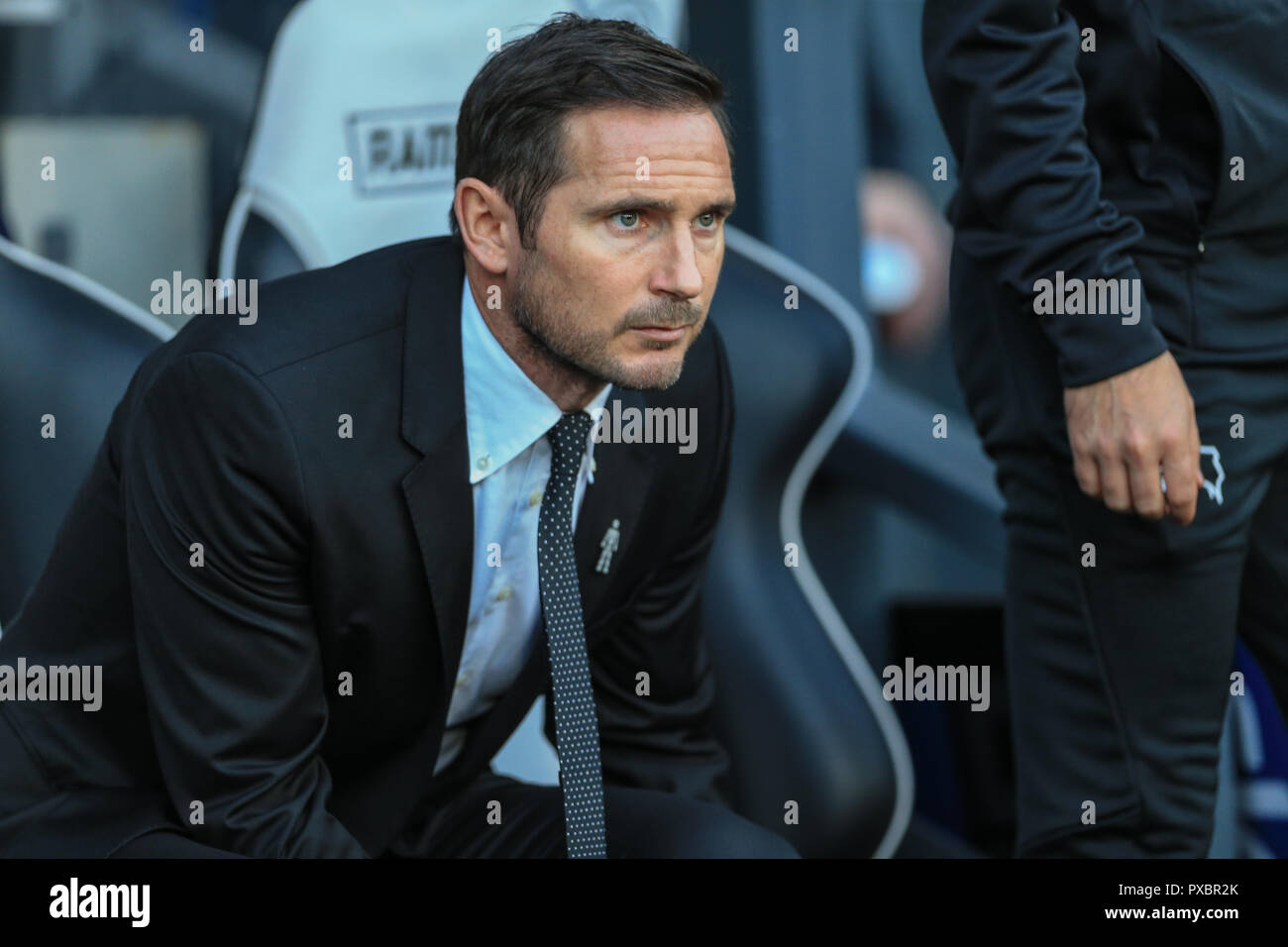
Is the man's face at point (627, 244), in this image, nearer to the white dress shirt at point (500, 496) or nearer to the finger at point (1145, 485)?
the white dress shirt at point (500, 496)

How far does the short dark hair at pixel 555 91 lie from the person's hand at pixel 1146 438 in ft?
1.22

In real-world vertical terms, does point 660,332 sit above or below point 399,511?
above

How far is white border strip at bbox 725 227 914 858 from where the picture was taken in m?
1.67

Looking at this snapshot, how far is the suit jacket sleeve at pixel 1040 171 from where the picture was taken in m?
1.24

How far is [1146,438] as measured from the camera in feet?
4.03

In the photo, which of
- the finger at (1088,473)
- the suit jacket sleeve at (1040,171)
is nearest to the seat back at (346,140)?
the suit jacket sleeve at (1040,171)

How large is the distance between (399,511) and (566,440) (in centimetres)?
15

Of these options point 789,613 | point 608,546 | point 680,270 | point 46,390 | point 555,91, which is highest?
point 555,91

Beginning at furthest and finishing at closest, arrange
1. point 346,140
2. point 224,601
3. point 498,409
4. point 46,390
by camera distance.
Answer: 1. point 346,140
2. point 46,390
3. point 498,409
4. point 224,601

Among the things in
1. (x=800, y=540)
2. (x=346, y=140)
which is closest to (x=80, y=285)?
(x=346, y=140)

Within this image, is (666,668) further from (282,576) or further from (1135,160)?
(1135,160)

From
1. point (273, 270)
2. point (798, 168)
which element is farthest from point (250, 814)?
point (798, 168)

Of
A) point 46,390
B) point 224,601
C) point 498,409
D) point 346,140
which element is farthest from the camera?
point 346,140

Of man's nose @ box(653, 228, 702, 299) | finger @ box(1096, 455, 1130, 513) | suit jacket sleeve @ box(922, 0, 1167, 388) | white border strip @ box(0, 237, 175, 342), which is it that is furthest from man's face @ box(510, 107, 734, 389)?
white border strip @ box(0, 237, 175, 342)
